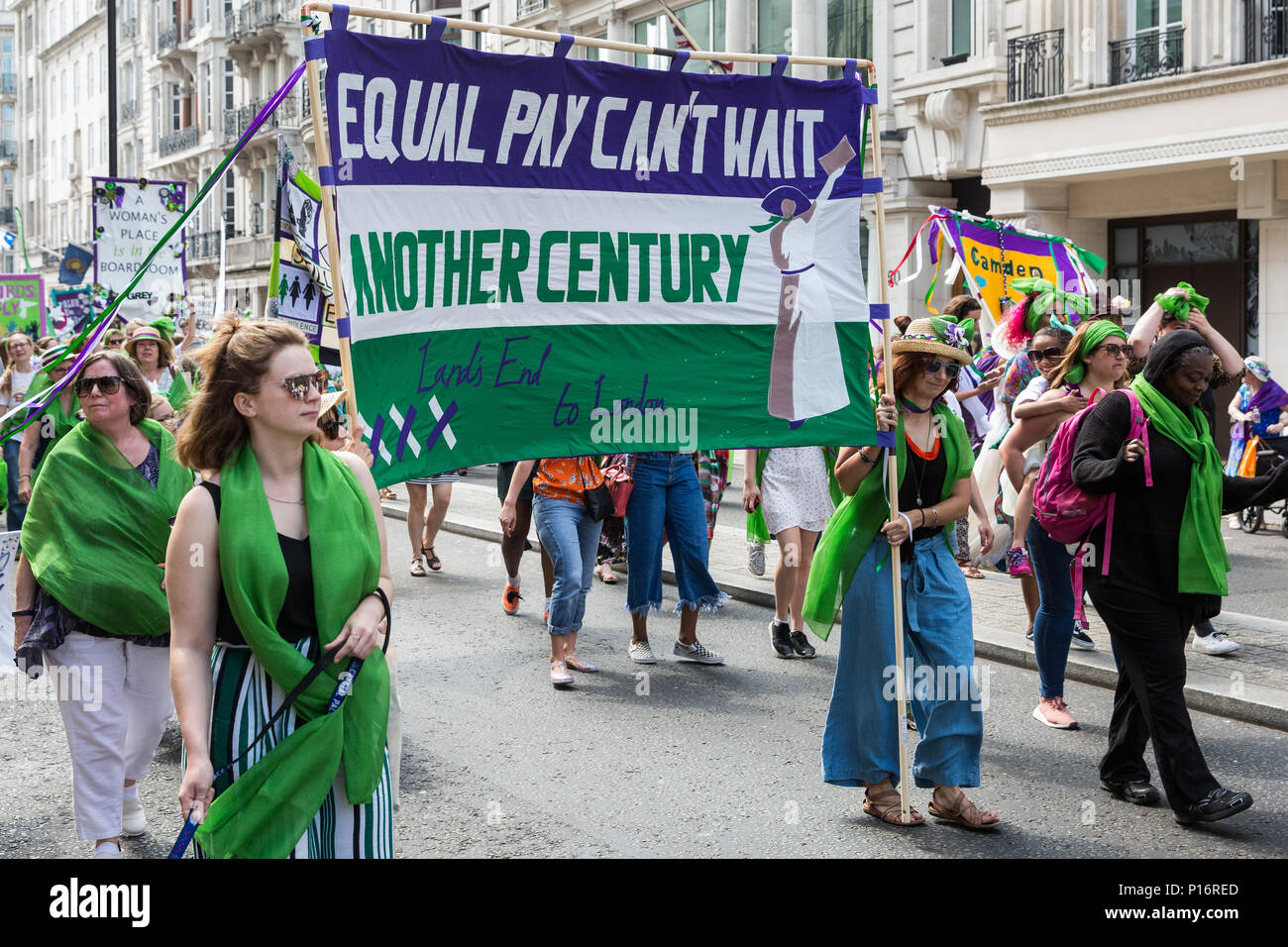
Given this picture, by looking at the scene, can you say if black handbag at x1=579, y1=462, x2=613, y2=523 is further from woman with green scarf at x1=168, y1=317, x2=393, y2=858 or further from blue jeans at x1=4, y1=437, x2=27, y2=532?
blue jeans at x1=4, y1=437, x2=27, y2=532

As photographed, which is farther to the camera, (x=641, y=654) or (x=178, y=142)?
(x=178, y=142)

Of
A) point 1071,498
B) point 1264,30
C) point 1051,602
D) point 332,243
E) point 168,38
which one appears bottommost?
point 1051,602

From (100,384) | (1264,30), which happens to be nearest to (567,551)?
(100,384)

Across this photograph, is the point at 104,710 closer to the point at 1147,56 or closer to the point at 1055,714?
the point at 1055,714

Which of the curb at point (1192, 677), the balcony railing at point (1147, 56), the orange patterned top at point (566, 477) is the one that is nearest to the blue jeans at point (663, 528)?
the orange patterned top at point (566, 477)

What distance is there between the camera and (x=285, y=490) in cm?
343

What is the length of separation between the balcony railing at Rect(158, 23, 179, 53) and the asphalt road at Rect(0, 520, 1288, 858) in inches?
2105

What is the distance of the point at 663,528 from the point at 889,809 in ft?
10.1

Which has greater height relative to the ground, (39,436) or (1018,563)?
(39,436)

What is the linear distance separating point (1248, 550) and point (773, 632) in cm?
582

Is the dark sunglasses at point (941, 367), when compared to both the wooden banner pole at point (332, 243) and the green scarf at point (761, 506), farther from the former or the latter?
the wooden banner pole at point (332, 243)

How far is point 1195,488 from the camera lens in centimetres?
540

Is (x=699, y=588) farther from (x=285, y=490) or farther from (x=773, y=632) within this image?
(x=285, y=490)
